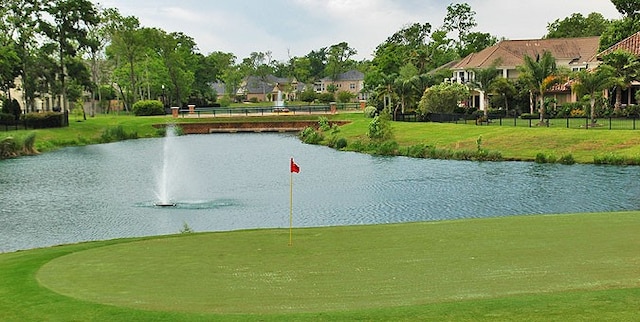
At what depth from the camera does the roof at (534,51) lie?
277 ft

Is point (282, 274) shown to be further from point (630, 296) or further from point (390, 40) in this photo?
point (390, 40)

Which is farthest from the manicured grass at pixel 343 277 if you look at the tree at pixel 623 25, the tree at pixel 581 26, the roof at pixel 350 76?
the roof at pixel 350 76

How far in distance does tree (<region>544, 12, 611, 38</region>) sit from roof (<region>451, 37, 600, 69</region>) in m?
27.8

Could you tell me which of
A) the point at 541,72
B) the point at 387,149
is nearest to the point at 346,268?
the point at 387,149

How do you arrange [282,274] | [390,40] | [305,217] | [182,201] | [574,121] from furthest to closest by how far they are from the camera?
1. [390,40]
2. [574,121]
3. [182,201]
4. [305,217]
5. [282,274]

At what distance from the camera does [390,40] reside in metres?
136

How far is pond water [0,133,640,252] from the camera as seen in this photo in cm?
2316

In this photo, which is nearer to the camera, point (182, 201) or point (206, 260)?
point (206, 260)

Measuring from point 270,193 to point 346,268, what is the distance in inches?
759

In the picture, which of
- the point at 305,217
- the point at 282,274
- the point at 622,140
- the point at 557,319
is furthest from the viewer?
the point at 622,140

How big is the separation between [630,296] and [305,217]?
15.7m

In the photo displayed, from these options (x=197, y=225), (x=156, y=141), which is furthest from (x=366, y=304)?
(x=156, y=141)

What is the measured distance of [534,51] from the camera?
86500 millimetres

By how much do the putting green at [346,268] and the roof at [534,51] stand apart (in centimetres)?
7228
